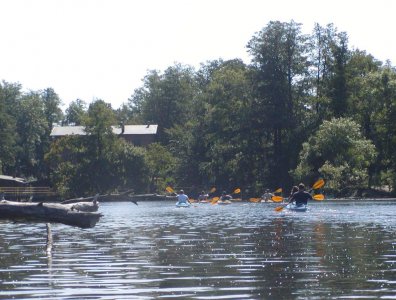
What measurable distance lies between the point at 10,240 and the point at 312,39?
282ft

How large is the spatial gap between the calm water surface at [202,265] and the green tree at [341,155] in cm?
5864

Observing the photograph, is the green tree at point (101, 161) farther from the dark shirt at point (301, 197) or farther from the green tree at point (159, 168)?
the dark shirt at point (301, 197)

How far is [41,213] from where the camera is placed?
22.0m

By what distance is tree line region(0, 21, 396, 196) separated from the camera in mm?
92938

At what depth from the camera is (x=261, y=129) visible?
110 meters

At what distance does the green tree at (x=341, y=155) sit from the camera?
90.2 m

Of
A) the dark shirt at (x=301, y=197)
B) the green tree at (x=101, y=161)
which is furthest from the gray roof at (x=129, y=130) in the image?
the dark shirt at (x=301, y=197)

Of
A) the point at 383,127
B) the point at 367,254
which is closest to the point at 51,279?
the point at 367,254

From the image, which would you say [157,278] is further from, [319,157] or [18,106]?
[18,106]

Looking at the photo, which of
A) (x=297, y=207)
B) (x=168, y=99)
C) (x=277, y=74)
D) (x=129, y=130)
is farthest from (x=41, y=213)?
(x=168, y=99)

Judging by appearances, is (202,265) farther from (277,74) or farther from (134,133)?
(134,133)

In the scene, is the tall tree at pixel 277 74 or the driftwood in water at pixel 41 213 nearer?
the driftwood in water at pixel 41 213

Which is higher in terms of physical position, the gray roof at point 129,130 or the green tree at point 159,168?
the gray roof at point 129,130

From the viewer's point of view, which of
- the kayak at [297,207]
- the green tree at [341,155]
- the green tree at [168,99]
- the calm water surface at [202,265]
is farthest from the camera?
the green tree at [168,99]
